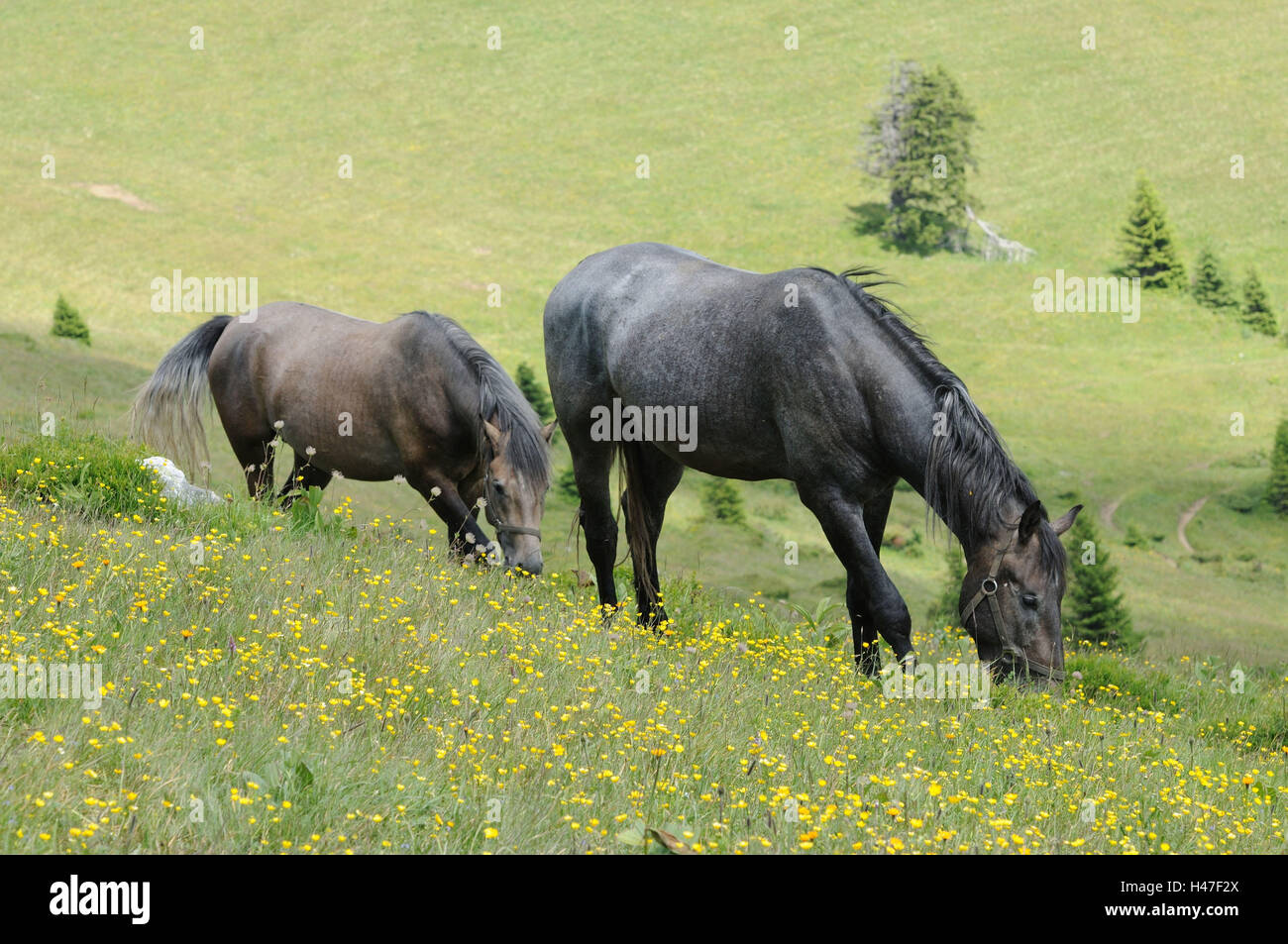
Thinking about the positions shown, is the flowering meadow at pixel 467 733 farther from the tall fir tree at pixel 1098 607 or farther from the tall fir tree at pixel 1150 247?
the tall fir tree at pixel 1150 247

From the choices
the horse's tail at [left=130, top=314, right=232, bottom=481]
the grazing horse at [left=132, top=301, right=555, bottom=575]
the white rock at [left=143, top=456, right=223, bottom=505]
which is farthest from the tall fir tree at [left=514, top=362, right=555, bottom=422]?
the white rock at [left=143, top=456, right=223, bottom=505]

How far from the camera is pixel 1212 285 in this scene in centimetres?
6419

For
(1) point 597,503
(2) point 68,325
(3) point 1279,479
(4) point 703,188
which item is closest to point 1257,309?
(3) point 1279,479

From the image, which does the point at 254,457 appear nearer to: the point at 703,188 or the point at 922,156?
the point at 703,188

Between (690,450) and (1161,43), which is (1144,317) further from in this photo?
(690,450)

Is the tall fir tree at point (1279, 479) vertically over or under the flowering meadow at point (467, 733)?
under

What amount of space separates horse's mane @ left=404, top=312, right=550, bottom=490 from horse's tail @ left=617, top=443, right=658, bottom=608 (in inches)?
28.3

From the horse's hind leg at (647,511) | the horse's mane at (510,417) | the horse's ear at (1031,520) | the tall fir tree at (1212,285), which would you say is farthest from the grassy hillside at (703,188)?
the horse's ear at (1031,520)

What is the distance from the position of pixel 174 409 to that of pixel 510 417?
4915 millimetres

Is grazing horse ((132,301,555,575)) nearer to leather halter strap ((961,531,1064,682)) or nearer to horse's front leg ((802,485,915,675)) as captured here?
horse's front leg ((802,485,915,675))

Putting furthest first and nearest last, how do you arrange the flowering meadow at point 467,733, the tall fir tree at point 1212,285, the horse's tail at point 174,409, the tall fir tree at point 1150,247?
the tall fir tree at point 1150,247
the tall fir tree at point 1212,285
the horse's tail at point 174,409
the flowering meadow at point 467,733

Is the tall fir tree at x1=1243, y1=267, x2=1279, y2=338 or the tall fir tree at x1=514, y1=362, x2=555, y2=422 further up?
the tall fir tree at x1=1243, y1=267, x2=1279, y2=338

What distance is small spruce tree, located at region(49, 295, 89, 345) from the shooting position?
36.6 m

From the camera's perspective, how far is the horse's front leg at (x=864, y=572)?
7.35 metres
